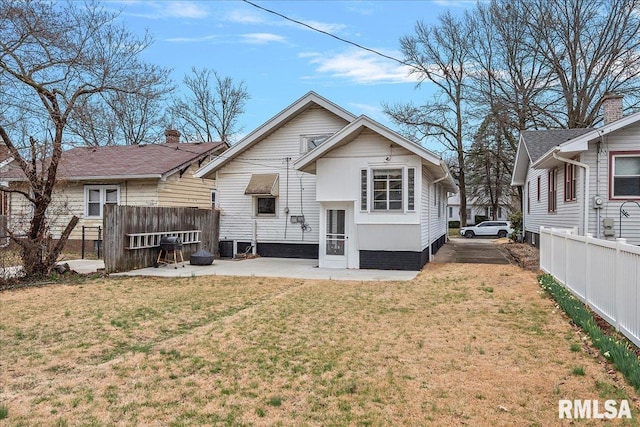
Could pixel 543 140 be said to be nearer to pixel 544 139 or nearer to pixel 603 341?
pixel 544 139

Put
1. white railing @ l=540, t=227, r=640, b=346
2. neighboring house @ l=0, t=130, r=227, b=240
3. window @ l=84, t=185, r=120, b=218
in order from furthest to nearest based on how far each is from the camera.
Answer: window @ l=84, t=185, r=120, b=218, neighboring house @ l=0, t=130, r=227, b=240, white railing @ l=540, t=227, r=640, b=346

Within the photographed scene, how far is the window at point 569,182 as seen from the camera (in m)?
14.0

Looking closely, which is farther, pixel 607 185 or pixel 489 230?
pixel 489 230

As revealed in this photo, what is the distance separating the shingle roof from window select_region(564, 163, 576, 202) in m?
2.71

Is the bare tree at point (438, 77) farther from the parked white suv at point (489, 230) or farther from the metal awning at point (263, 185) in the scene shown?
the metal awning at point (263, 185)

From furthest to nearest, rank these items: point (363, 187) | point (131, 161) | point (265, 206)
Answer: point (131, 161)
point (265, 206)
point (363, 187)

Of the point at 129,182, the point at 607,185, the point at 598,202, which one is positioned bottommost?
the point at 598,202

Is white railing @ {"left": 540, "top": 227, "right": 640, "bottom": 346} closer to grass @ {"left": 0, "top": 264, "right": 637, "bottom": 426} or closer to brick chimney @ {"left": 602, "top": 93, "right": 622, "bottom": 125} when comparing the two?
grass @ {"left": 0, "top": 264, "right": 637, "bottom": 426}

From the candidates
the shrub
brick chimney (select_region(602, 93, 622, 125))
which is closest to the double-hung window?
the shrub

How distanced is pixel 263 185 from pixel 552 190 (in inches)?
420

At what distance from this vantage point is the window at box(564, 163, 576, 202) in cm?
1399
